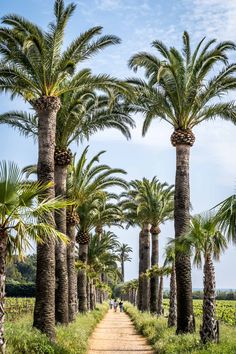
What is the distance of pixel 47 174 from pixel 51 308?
13.3 ft

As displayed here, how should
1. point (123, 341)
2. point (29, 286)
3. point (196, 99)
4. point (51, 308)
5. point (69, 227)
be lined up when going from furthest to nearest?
point (29, 286) < point (69, 227) < point (123, 341) < point (196, 99) < point (51, 308)

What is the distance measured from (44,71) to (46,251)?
5.74 metres

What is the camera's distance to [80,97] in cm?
1916

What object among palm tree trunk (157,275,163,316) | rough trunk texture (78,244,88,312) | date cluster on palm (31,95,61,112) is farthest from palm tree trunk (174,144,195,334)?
rough trunk texture (78,244,88,312)

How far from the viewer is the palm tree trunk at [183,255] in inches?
690

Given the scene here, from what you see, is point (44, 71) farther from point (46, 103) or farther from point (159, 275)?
point (159, 275)

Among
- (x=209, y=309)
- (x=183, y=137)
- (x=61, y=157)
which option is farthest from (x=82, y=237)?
(x=209, y=309)

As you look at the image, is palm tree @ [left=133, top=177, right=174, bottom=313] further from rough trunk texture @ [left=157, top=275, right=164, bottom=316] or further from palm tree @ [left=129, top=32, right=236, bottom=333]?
palm tree @ [left=129, top=32, right=236, bottom=333]

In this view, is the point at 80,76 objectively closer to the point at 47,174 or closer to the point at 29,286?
the point at 47,174

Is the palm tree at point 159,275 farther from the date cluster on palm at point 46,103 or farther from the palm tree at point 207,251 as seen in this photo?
the date cluster on palm at point 46,103

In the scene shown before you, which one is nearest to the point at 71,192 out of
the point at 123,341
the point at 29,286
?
the point at 123,341

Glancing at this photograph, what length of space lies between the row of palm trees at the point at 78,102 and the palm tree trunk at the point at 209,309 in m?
1.68

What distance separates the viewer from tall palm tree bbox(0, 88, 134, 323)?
62.5 feet

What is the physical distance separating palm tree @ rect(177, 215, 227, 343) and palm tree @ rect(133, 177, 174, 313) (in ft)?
58.0
